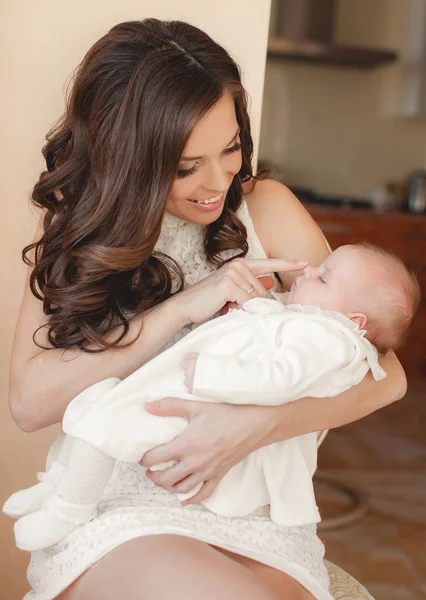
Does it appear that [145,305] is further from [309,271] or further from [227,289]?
[309,271]

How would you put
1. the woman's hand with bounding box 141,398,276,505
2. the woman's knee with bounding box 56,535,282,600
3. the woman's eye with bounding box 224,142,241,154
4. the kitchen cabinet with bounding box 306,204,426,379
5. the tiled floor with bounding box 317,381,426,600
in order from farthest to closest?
1. the kitchen cabinet with bounding box 306,204,426,379
2. the tiled floor with bounding box 317,381,426,600
3. the woman's eye with bounding box 224,142,241,154
4. the woman's hand with bounding box 141,398,276,505
5. the woman's knee with bounding box 56,535,282,600

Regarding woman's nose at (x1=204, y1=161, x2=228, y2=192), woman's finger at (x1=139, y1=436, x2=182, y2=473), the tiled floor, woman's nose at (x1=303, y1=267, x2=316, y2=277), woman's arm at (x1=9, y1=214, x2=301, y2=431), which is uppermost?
woman's nose at (x1=204, y1=161, x2=228, y2=192)

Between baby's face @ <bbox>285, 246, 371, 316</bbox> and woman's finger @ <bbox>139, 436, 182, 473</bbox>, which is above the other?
baby's face @ <bbox>285, 246, 371, 316</bbox>

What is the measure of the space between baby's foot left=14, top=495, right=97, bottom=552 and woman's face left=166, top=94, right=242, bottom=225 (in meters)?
0.63

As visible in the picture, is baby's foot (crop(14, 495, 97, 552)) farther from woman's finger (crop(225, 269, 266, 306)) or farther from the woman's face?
the woman's face

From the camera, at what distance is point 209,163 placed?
5.10 ft

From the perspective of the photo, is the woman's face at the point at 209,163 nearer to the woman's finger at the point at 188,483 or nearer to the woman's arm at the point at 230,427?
the woman's arm at the point at 230,427

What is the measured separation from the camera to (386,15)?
6266 millimetres

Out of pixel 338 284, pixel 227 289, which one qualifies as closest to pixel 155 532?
pixel 227 289

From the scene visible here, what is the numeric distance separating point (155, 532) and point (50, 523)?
19 centimetres

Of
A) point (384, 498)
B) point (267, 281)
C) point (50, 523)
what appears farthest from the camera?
point (384, 498)

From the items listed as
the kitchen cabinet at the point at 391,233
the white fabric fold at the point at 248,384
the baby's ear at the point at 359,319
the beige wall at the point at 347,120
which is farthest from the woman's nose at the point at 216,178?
the beige wall at the point at 347,120

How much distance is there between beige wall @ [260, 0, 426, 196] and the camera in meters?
6.17

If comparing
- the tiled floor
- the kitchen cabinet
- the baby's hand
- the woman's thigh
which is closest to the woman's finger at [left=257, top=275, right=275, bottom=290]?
the baby's hand
